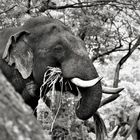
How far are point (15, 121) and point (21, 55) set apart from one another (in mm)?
5924

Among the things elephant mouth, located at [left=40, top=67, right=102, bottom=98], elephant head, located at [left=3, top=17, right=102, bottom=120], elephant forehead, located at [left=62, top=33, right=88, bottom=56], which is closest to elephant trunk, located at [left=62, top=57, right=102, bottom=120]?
elephant head, located at [left=3, top=17, right=102, bottom=120]

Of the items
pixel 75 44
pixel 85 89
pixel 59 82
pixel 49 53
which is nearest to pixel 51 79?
pixel 59 82

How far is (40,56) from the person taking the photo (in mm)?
7562

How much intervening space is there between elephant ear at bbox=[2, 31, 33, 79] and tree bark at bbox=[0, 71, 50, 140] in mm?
5779

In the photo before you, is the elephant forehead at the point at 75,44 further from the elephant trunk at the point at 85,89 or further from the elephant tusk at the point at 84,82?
the elephant tusk at the point at 84,82

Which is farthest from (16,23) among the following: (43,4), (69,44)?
(69,44)

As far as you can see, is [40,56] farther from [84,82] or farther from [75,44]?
[84,82]

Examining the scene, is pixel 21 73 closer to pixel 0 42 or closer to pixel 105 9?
pixel 0 42

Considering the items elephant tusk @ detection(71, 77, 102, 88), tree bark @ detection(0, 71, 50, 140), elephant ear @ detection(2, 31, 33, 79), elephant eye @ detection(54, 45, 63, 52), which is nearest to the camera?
tree bark @ detection(0, 71, 50, 140)

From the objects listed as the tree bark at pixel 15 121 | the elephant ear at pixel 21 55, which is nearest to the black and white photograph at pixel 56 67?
the elephant ear at pixel 21 55

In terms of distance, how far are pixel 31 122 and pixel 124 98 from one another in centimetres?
1355

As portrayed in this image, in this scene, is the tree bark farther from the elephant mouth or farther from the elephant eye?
the elephant eye

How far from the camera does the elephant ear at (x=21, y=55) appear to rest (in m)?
7.61

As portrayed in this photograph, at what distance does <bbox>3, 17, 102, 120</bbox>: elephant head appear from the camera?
7.11m
